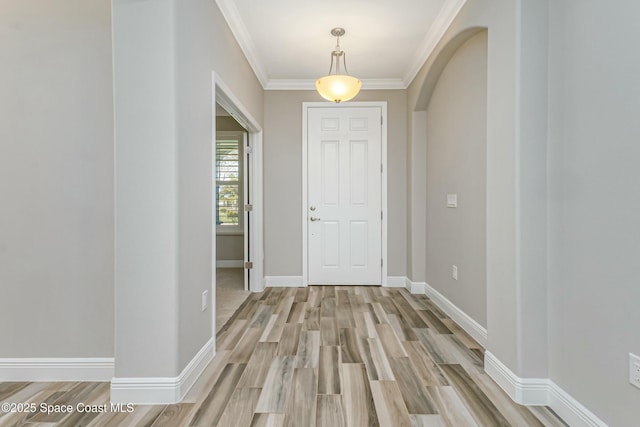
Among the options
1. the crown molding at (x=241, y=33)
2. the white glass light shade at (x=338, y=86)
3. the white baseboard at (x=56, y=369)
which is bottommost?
the white baseboard at (x=56, y=369)

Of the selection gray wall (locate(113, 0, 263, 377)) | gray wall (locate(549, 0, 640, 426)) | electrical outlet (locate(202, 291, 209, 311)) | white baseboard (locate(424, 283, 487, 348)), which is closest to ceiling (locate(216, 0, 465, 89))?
gray wall (locate(113, 0, 263, 377))

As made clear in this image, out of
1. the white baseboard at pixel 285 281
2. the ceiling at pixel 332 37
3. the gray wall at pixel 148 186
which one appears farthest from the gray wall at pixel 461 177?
the gray wall at pixel 148 186

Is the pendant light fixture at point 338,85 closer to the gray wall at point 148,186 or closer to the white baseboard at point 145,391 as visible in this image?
the gray wall at point 148,186

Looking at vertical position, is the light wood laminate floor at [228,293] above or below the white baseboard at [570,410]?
below

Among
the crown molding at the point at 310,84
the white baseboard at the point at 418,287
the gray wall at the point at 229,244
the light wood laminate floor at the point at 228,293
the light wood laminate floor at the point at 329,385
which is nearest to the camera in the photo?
the light wood laminate floor at the point at 329,385

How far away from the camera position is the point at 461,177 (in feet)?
9.94

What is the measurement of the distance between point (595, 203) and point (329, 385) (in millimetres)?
1660

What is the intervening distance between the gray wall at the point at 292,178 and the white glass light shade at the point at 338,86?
1324 millimetres

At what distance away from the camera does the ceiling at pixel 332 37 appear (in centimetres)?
278

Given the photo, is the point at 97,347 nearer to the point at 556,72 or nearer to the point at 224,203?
the point at 556,72

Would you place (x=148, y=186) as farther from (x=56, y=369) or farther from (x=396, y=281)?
(x=396, y=281)

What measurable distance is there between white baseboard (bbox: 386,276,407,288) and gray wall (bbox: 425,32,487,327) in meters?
0.57

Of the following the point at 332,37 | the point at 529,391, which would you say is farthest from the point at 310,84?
the point at 529,391

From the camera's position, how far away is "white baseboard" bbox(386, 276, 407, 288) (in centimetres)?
447
